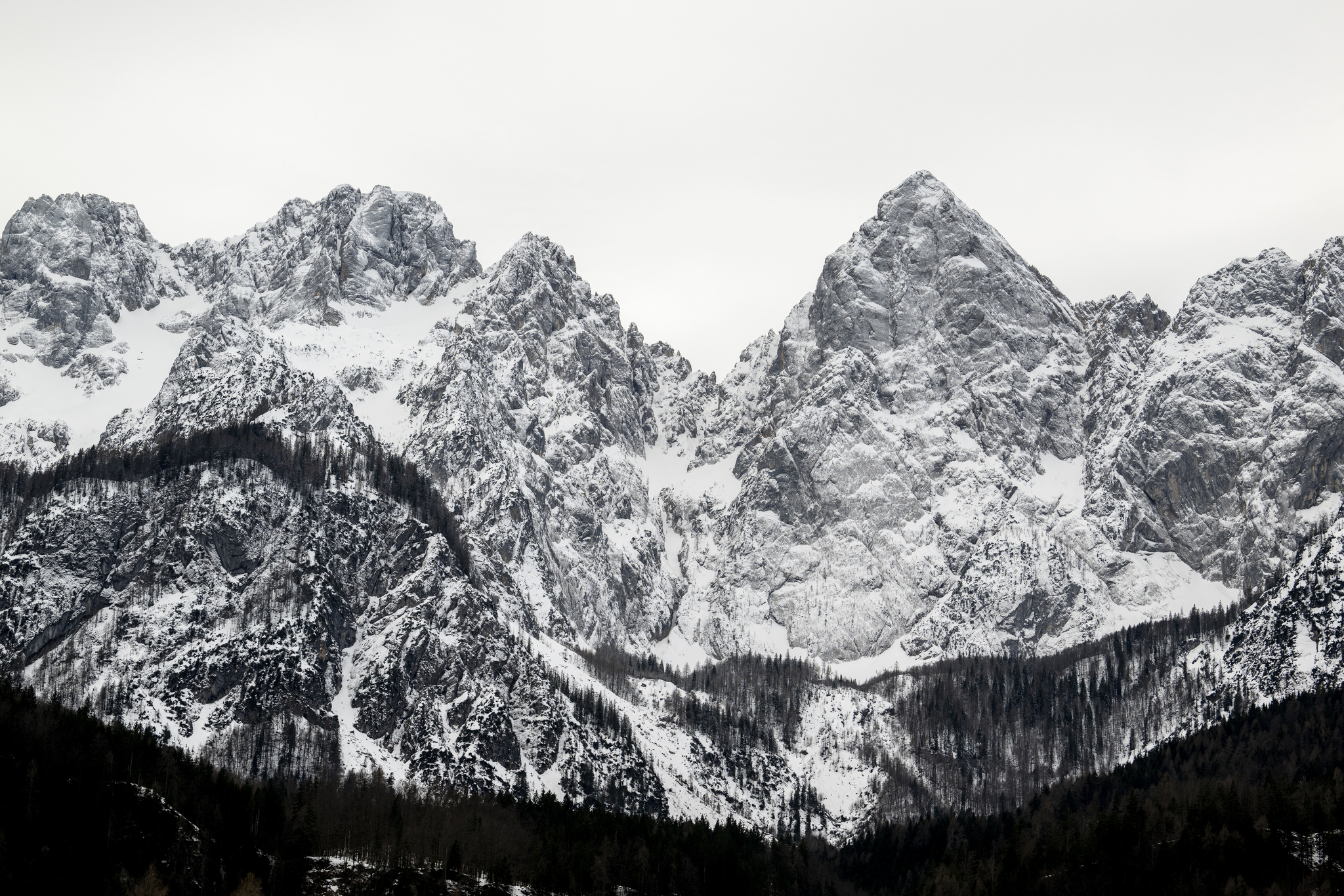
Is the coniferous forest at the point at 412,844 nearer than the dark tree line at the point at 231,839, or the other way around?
the dark tree line at the point at 231,839

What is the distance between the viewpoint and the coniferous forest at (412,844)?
152 m

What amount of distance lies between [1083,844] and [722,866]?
45.0 m

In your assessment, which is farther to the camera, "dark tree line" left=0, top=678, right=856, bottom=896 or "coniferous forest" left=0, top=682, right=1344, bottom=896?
"coniferous forest" left=0, top=682, right=1344, bottom=896

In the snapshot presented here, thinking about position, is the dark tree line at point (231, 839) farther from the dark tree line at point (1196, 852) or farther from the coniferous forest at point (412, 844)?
the dark tree line at point (1196, 852)

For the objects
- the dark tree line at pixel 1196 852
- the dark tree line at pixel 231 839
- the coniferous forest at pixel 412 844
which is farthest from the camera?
the dark tree line at pixel 1196 852

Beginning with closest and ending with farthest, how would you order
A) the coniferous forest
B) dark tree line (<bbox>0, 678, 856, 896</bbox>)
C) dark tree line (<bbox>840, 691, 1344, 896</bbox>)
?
dark tree line (<bbox>0, 678, 856, 896</bbox>), the coniferous forest, dark tree line (<bbox>840, 691, 1344, 896</bbox>)

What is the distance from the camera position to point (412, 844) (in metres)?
182

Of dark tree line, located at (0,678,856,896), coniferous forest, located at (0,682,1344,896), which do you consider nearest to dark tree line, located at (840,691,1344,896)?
coniferous forest, located at (0,682,1344,896)

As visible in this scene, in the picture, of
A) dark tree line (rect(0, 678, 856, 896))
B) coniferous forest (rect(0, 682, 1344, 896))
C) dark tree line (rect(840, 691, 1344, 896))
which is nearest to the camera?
dark tree line (rect(0, 678, 856, 896))

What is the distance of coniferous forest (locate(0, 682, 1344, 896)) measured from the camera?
152 meters

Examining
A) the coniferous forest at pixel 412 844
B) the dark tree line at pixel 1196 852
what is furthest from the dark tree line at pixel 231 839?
the dark tree line at pixel 1196 852

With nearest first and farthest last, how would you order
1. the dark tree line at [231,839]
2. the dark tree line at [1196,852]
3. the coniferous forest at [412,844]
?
1. the dark tree line at [231,839]
2. the coniferous forest at [412,844]
3. the dark tree line at [1196,852]

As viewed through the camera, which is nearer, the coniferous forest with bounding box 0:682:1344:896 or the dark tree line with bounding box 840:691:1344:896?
the coniferous forest with bounding box 0:682:1344:896

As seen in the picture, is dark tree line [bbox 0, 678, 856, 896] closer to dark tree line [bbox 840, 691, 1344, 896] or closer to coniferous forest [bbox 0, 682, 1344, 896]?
coniferous forest [bbox 0, 682, 1344, 896]
